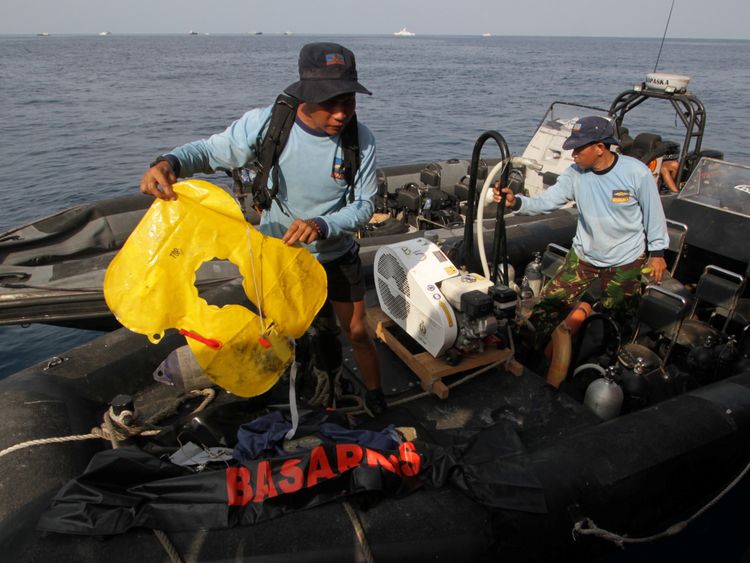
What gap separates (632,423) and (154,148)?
1891cm

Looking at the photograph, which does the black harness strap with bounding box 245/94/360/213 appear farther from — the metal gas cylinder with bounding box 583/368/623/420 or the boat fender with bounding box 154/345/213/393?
the metal gas cylinder with bounding box 583/368/623/420

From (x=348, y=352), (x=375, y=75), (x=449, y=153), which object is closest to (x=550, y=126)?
(x=348, y=352)

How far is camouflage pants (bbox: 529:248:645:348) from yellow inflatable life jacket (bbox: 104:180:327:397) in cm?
229

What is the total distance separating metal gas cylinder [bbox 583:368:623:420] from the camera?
3.05 metres

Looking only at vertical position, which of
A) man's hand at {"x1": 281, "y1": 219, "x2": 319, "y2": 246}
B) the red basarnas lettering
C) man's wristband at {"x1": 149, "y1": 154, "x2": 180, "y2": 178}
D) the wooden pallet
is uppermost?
man's wristband at {"x1": 149, "y1": 154, "x2": 180, "y2": 178}

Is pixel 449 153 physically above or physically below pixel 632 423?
below

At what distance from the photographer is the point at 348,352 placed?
141 inches

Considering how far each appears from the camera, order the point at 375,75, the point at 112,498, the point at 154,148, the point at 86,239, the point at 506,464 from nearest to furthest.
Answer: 1. the point at 112,498
2. the point at 506,464
3. the point at 86,239
4. the point at 154,148
5. the point at 375,75

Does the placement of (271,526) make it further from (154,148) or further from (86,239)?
(154,148)

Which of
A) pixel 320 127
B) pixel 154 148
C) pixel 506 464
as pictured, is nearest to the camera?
pixel 506 464

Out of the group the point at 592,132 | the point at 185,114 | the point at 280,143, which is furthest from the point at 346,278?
the point at 185,114

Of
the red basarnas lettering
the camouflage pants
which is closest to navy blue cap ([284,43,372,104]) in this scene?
the red basarnas lettering

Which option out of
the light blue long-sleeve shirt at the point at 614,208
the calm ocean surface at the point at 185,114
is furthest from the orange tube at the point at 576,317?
the calm ocean surface at the point at 185,114

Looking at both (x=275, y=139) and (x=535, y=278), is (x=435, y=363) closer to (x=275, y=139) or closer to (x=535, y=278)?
(x=275, y=139)
